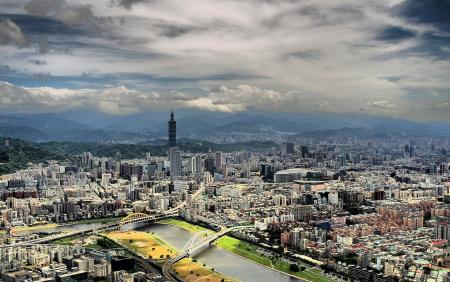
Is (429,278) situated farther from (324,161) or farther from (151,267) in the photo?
(324,161)

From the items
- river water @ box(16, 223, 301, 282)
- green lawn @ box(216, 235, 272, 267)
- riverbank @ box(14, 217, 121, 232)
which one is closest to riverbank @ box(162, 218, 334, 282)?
green lawn @ box(216, 235, 272, 267)

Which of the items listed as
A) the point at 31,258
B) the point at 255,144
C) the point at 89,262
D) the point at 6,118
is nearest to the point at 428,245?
the point at 89,262

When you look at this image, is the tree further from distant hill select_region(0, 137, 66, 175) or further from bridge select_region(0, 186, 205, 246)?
distant hill select_region(0, 137, 66, 175)

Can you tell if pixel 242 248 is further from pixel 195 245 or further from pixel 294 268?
pixel 294 268

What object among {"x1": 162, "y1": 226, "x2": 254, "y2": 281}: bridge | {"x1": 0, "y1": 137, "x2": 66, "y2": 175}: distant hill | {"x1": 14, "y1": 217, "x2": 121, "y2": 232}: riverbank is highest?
{"x1": 0, "y1": 137, "x2": 66, "y2": 175}: distant hill

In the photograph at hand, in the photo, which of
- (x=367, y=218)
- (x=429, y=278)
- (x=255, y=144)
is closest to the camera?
(x=429, y=278)

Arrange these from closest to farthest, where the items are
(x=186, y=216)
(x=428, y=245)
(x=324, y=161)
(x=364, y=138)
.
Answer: (x=428, y=245)
(x=186, y=216)
(x=324, y=161)
(x=364, y=138)

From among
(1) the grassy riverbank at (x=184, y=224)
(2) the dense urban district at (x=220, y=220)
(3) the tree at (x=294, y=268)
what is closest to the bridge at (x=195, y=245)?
(2) the dense urban district at (x=220, y=220)
